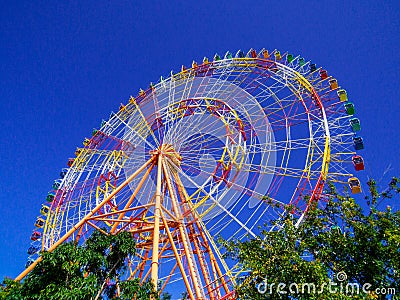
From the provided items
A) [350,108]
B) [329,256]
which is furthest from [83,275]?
[350,108]

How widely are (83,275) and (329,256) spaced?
292 inches

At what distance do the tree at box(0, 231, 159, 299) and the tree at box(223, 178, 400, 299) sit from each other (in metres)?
3.31

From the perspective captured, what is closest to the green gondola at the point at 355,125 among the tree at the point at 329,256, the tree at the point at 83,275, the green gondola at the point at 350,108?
the green gondola at the point at 350,108

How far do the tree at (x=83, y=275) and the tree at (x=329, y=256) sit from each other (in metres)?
3.31

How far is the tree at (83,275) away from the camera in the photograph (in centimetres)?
966

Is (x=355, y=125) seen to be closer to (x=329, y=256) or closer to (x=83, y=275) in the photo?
(x=329, y=256)

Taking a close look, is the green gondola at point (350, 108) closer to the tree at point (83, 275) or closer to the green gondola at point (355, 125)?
the green gondola at point (355, 125)

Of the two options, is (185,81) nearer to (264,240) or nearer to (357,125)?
(357,125)

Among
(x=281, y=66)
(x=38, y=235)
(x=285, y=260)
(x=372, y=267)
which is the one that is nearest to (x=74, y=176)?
(x=38, y=235)

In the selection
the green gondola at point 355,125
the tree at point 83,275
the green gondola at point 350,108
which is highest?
the green gondola at point 350,108

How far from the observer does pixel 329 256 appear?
957cm

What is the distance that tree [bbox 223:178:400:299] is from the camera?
27.1ft

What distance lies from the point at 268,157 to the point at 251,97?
3664 millimetres

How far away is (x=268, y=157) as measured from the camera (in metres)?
17.4
